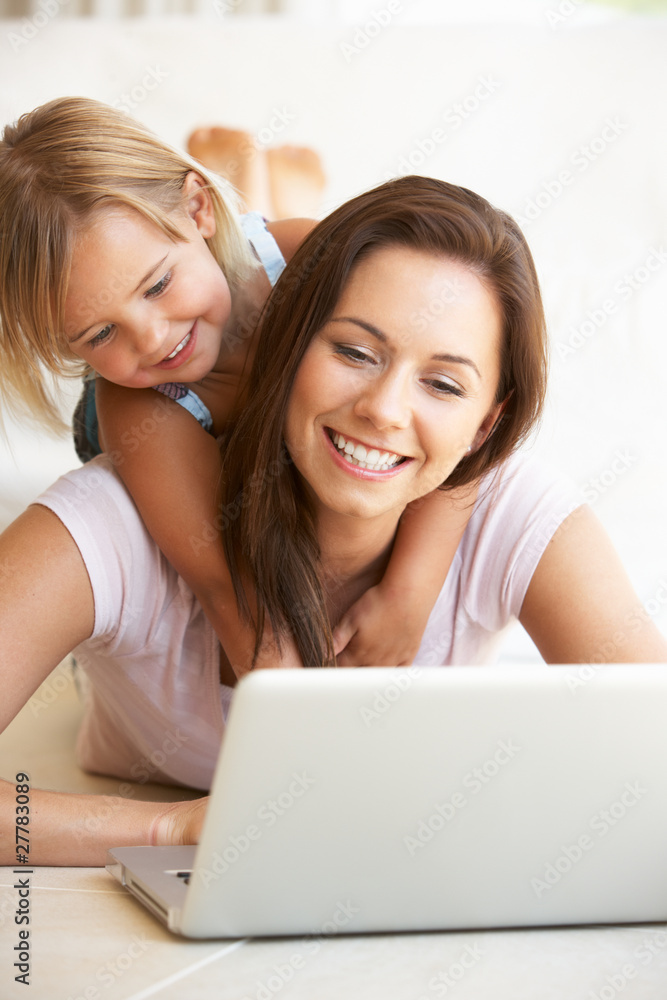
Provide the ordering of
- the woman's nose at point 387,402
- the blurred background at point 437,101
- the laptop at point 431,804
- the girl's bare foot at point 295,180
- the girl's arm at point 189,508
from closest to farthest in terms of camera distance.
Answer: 1. the laptop at point 431,804
2. the woman's nose at point 387,402
3. the girl's arm at point 189,508
4. the blurred background at point 437,101
5. the girl's bare foot at point 295,180

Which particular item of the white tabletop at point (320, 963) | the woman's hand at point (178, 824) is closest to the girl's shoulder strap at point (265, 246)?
the woman's hand at point (178, 824)

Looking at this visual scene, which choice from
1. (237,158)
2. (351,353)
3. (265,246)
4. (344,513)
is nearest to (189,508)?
(344,513)

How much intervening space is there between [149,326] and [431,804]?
851mm

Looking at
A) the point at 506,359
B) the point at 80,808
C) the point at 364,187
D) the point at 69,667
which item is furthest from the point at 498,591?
the point at 364,187

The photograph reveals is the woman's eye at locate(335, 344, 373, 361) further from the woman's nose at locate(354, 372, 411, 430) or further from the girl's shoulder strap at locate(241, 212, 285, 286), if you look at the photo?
the girl's shoulder strap at locate(241, 212, 285, 286)

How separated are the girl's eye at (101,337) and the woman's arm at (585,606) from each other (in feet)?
2.25

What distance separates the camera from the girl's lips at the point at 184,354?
1448mm

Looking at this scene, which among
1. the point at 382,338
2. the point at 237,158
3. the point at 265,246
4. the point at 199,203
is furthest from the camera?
the point at 237,158

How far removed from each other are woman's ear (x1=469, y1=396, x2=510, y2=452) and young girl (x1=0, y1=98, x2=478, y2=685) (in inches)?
3.6

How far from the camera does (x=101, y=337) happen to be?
4.68 feet

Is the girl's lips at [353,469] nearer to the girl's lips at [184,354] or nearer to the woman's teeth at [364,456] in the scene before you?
the woman's teeth at [364,456]

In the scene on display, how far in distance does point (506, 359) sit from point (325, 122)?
6.41 feet

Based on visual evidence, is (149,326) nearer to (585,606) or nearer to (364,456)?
(364,456)

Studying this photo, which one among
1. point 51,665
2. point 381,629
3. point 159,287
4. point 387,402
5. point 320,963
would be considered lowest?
point 51,665
